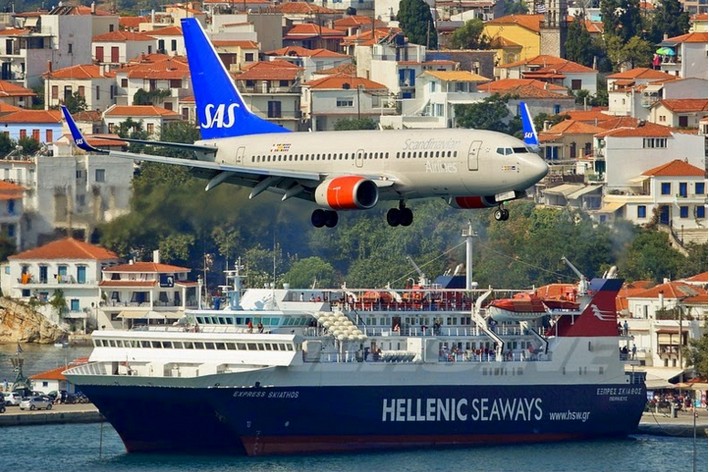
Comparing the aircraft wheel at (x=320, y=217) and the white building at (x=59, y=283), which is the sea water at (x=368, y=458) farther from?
the white building at (x=59, y=283)

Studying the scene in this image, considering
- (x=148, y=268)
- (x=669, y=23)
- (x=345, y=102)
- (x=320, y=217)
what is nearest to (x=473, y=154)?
(x=320, y=217)

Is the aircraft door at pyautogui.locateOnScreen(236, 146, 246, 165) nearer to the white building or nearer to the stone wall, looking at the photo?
the white building

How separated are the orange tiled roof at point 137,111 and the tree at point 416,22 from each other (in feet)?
102

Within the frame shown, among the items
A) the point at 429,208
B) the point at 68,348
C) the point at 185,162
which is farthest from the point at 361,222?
the point at 185,162

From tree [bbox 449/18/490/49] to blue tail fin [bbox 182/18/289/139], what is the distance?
10483 cm

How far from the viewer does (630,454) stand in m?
96.8

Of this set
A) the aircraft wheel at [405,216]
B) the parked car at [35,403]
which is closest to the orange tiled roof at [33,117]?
the parked car at [35,403]

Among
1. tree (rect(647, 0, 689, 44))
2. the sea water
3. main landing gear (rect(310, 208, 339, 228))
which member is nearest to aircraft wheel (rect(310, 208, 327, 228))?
main landing gear (rect(310, 208, 339, 228))

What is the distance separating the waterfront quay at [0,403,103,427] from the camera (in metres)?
99.7

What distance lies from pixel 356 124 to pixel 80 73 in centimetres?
2091

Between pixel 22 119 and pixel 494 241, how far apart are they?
38.0 meters

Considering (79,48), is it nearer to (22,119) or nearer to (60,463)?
(22,119)

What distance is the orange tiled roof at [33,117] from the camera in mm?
155000

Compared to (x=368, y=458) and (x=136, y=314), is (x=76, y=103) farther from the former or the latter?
(x=368, y=458)
